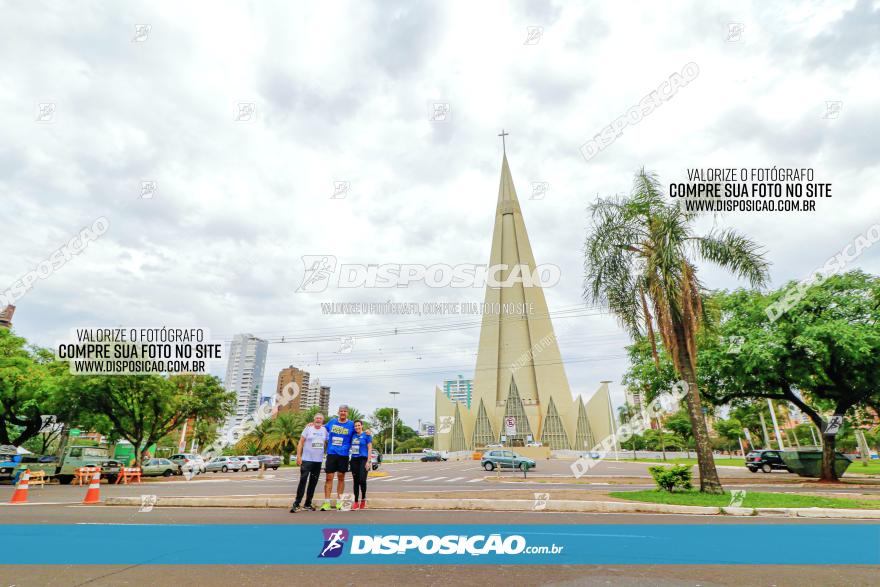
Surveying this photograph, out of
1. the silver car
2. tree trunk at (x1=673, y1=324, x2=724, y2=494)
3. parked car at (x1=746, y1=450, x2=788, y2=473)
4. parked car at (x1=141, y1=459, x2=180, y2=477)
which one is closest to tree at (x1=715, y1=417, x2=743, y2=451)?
parked car at (x1=746, y1=450, x2=788, y2=473)

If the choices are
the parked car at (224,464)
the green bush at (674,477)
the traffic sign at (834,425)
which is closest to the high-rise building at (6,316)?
the parked car at (224,464)

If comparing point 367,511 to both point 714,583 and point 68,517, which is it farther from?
point 714,583

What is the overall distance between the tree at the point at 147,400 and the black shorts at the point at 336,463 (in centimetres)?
2159

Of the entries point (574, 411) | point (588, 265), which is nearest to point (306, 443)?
point (588, 265)

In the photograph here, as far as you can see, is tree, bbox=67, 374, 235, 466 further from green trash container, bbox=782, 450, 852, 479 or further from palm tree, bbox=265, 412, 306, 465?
green trash container, bbox=782, 450, 852, 479

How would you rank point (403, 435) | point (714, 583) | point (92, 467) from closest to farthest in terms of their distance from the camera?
1. point (714, 583)
2. point (92, 467)
3. point (403, 435)

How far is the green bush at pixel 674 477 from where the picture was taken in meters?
12.8

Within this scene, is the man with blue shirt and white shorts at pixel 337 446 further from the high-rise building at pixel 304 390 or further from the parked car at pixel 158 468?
the high-rise building at pixel 304 390

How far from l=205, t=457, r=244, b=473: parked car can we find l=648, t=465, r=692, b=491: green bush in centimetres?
3427

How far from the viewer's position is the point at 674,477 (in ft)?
42.2

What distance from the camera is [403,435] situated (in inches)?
4158

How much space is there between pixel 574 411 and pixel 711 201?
6668 centimetres

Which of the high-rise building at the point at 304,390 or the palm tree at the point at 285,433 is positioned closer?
the palm tree at the point at 285,433

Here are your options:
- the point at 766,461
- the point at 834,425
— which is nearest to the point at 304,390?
the point at 766,461
